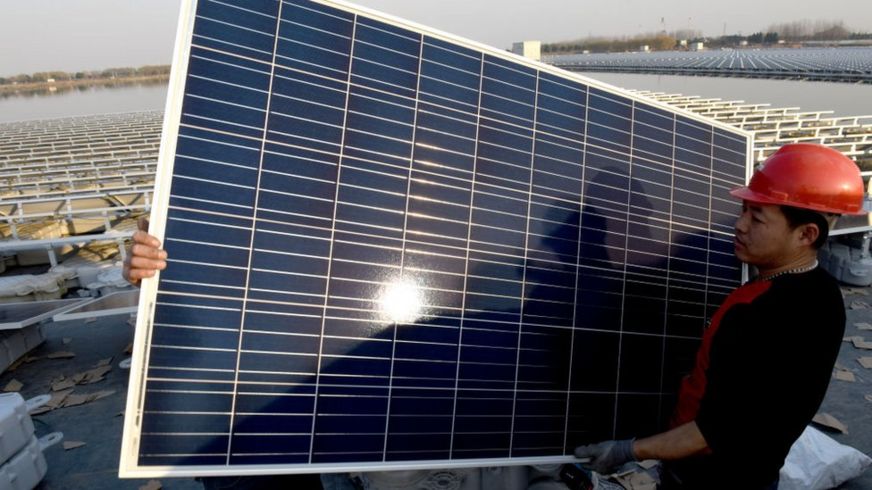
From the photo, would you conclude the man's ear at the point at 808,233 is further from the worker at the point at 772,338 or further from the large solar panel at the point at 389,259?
the large solar panel at the point at 389,259

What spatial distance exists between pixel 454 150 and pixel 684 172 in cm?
204

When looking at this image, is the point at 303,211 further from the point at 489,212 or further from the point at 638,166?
the point at 638,166

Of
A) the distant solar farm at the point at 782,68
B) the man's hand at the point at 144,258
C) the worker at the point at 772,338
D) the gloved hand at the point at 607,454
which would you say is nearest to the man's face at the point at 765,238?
the worker at the point at 772,338

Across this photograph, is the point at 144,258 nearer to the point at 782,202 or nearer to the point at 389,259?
the point at 389,259

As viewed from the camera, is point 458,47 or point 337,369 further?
point 458,47

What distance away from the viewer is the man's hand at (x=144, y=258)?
2.34 meters

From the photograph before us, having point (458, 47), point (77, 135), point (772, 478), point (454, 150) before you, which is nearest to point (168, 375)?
point (454, 150)

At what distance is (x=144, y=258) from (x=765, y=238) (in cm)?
297

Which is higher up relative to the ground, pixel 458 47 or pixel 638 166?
pixel 458 47

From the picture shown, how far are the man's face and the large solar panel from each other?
0.96m

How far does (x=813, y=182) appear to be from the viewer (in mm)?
2615

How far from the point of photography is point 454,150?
3.17 m

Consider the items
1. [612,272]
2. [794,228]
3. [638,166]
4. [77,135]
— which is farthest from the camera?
[77,135]

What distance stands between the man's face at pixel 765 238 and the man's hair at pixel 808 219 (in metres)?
0.02
